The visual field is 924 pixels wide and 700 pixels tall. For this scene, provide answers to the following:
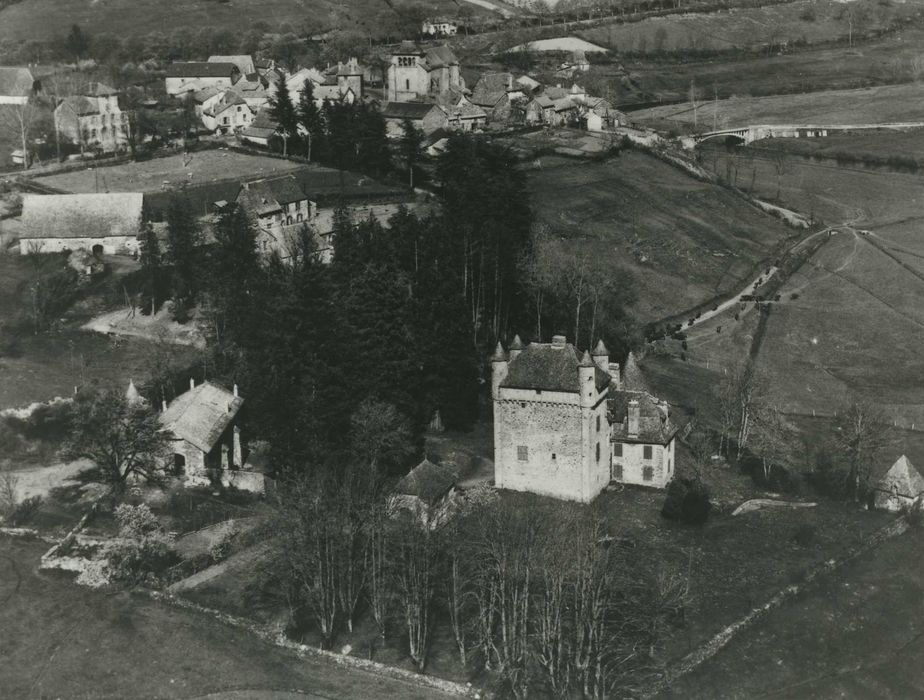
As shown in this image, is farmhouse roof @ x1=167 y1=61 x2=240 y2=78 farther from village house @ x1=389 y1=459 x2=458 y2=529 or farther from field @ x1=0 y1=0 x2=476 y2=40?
village house @ x1=389 y1=459 x2=458 y2=529

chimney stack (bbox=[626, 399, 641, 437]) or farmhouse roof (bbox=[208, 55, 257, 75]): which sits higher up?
farmhouse roof (bbox=[208, 55, 257, 75])

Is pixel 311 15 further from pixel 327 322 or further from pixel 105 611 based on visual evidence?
pixel 105 611

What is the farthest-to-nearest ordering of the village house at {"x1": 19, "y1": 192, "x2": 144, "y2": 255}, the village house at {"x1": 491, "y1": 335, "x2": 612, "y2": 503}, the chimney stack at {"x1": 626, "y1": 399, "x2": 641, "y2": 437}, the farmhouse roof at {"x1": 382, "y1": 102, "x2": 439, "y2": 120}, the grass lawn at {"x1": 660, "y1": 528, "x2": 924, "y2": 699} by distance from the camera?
the farmhouse roof at {"x1": 382, "y1": 102, "x2": 439, "y2": 120} → the village house at {"x1": 19, "y1": 192, "x2": 144, "y2": 255} → the chimney stack at {"x1": 626, "y1": 399, "x2": 641, "y2": 437} → the village house at {"x1": 491, "y1": 335, "x2": 612, "y2": 503} → the grass lawn at {"x1": 660, "y1": 528, "x2": 924, "y2": 699}

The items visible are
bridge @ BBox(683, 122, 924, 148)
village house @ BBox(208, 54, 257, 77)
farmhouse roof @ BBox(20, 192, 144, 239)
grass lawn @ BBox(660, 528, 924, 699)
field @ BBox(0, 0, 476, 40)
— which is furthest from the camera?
bridge @ BBox(683, 122, 924, 148)

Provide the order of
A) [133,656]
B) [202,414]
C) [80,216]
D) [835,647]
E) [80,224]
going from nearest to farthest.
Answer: [133,656] < [835,647] < [202,414] < [80,224] < [80,216]

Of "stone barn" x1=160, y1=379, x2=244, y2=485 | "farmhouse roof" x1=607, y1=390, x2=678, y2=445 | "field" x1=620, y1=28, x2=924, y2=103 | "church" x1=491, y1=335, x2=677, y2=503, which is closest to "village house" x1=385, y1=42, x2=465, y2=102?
"field" x1=620, y1=28, x2=924, y2=103

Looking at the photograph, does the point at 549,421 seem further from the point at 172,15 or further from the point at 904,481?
the point at 172,15

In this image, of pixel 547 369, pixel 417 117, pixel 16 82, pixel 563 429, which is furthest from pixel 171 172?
pixel 563 429
